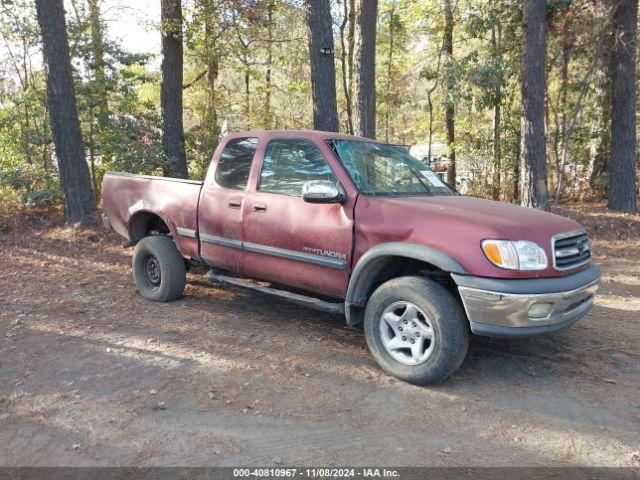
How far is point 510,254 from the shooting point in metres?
3.49

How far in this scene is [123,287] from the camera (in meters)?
6.52

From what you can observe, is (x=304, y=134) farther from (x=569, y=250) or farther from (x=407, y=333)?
(x=569, y=250)

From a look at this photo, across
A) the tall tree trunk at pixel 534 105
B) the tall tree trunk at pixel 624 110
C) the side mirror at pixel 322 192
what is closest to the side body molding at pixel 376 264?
the side mirror at pixel 322 192

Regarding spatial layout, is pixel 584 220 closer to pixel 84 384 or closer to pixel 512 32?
pixel 512 32

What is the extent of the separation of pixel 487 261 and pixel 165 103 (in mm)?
9674

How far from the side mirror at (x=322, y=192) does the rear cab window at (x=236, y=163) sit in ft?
3.46

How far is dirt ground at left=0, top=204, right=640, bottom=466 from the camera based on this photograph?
117 inches

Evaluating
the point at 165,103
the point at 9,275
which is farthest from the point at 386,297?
the point at 165,103

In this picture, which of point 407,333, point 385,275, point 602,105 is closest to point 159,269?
point 385,275

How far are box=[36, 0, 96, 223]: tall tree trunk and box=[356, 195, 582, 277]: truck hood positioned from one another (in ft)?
25.3

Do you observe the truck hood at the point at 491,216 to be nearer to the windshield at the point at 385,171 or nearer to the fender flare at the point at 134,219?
the windshield at the point at 385,171

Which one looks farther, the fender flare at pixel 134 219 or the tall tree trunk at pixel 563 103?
the tall tree trunk at pixel 563 103

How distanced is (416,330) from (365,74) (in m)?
7.56

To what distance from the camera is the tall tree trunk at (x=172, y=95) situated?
11.0 m
